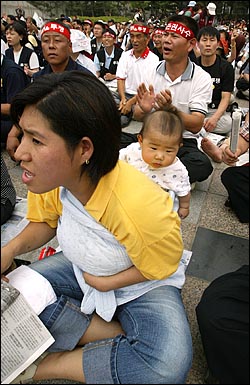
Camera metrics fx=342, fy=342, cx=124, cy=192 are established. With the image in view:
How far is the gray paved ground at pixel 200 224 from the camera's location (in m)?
1.56

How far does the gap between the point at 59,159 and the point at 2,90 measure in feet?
9.74

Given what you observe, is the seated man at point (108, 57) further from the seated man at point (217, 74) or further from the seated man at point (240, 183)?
the seated man at point (240, 183)

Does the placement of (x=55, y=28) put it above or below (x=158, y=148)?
above

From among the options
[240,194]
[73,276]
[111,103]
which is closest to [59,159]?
[111,103]

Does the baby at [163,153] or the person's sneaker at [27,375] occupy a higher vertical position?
the baby at [163,153]

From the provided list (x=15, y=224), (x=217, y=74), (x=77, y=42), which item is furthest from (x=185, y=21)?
(x=15, y=224)

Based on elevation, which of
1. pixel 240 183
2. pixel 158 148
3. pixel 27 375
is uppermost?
pixel 240 183

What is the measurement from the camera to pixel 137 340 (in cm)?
136

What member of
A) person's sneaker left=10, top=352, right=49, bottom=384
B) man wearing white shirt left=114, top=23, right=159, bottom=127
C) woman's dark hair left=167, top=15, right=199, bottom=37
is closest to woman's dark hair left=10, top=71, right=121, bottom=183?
person's sneaker left=10, top=352, right=49, bottom=384

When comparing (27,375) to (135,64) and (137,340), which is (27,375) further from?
(135,64)

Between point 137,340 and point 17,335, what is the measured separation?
460 mm

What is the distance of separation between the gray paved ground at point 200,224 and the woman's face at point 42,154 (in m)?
0.68

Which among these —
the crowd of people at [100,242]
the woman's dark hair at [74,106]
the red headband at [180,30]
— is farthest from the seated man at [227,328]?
the red headband at [180,30]

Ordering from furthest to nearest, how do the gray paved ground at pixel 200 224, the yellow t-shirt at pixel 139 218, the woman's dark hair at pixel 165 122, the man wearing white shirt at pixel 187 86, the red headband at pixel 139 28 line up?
the red headband at pixel 139 28, the man wearing white shirt at pixel 187 86, the woman's dark hair at pixel 165 122, the gray paved ground at pixel 200 224, the yellow t-shirt at pixel 139 218
